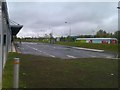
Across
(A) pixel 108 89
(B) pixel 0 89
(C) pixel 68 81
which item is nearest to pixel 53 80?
(C) pixel 68 81

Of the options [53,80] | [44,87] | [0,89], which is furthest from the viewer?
[53,80]

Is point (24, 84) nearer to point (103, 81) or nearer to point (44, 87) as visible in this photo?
point (44, 87)

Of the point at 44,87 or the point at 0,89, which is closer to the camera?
the point at 0,89

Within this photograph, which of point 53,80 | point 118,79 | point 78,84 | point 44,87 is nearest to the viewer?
point 44,87

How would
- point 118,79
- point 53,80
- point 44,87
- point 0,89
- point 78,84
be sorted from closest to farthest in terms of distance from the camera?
1. point 0,89
2. point 44,87
3. point 78,84
4. point 53,80
5. point 118,79

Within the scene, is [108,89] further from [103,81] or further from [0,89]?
[0,89]

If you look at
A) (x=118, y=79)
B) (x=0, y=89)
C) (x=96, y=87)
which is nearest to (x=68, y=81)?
(x=96, y=87)

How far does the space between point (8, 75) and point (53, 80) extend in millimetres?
1957

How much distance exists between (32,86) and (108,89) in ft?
8.47

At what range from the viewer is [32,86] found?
9.80 m

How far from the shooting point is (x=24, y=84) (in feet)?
32.9

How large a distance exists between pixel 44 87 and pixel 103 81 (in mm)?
2921

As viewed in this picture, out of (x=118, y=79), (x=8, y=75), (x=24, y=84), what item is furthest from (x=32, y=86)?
(x=118, y=79)

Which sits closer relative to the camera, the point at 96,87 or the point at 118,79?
the point at 96,87
